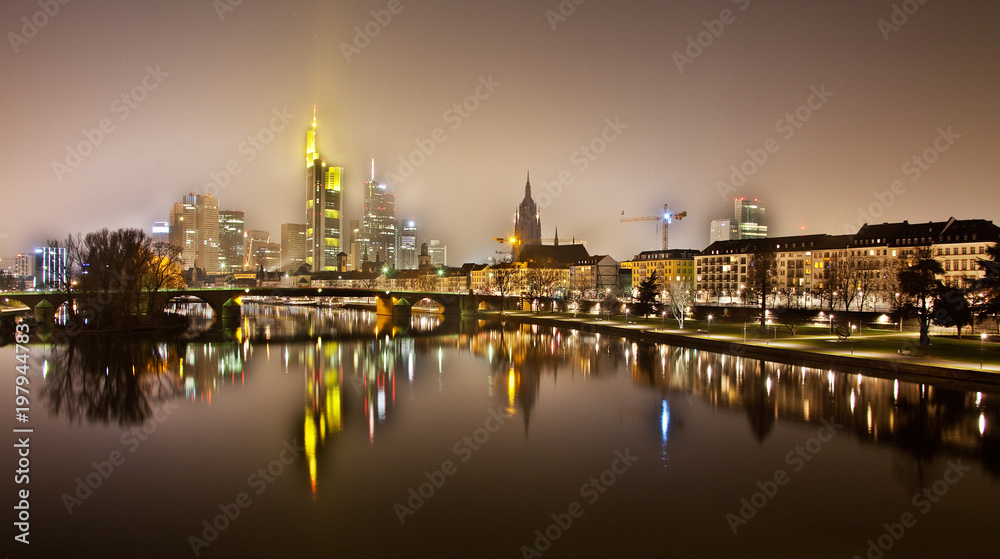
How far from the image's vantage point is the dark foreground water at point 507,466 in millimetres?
12234

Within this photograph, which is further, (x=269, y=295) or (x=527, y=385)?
(x=269, y=295)

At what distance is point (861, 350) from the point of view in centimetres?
3500

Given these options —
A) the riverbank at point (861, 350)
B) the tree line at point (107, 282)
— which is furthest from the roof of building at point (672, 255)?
the tree line at point (107, 282)

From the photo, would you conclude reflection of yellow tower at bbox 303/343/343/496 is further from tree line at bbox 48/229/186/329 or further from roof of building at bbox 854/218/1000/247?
roof of building at bbox 854/218/1000/247

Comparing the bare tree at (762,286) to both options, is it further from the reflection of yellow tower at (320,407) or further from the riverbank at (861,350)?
the reflection of yellow tower at (320,407)

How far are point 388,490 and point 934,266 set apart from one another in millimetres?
42070

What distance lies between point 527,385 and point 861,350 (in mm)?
20073

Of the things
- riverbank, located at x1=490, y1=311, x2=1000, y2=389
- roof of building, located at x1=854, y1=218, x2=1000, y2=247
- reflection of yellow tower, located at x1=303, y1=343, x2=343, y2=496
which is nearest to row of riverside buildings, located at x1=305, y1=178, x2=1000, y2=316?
roof of building, located at x1=854, y1=218, x2=1000, y2=247

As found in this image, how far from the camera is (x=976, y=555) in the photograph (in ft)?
36.9

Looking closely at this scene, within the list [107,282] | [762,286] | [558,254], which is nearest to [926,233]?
[762,286]

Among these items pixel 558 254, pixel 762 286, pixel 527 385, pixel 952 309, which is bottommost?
pixel 527 385

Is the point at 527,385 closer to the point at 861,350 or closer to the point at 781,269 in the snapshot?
the point at 861,350

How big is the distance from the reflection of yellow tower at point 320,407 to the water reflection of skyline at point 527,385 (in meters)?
0.06

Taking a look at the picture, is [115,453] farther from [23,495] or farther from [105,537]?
[105,537]
